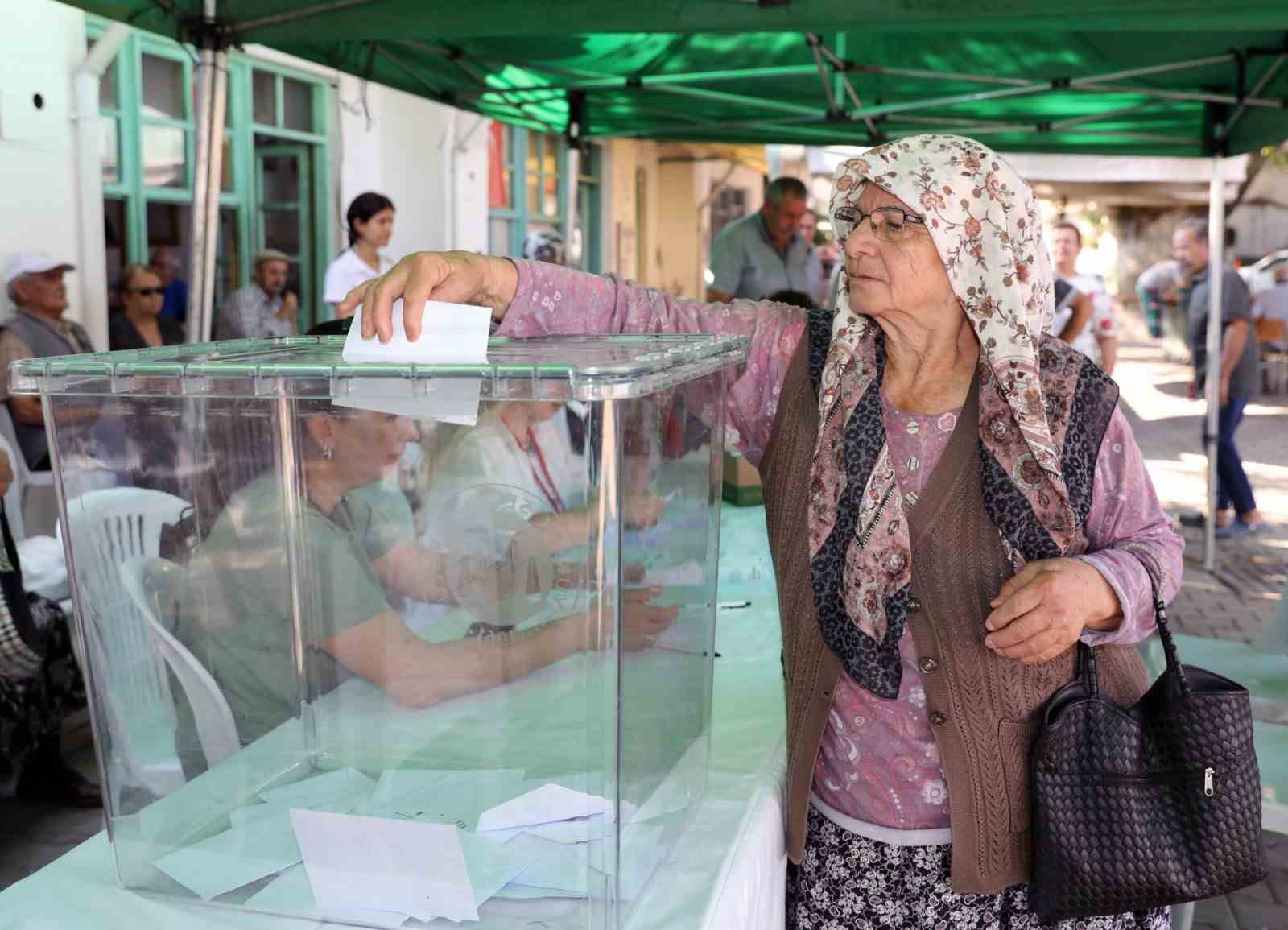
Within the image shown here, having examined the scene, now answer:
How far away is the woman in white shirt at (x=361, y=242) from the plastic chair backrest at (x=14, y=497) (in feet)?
5.55

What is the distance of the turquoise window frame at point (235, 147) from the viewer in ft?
18.8

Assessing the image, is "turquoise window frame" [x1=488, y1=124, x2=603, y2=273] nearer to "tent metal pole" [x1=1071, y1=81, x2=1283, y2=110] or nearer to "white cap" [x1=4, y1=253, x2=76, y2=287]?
"tent metal pole" [x1=1071, y1=81, x2=1283, y2=110]

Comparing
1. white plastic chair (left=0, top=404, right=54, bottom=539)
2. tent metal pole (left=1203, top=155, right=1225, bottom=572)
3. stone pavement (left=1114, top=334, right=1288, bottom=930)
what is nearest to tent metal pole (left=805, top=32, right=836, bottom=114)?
tent metal pole (left=1203, top=155, right=1225, bottom=572)

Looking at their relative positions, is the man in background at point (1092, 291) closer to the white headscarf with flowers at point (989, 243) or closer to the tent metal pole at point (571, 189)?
the tent metal pole at point (571, 189)

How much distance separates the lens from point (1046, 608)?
1.39m

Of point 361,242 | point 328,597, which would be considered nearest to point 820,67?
point 361,242

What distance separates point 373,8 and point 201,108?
0.55 meters

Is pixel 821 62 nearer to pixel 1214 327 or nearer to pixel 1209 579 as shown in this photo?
pixel 1214 327

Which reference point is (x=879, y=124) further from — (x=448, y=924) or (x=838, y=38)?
(x=448, y=924)

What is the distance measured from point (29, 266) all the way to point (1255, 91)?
196 inches

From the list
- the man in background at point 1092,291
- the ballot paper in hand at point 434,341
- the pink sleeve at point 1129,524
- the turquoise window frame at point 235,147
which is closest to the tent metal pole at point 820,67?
the man in background at point 1092,291

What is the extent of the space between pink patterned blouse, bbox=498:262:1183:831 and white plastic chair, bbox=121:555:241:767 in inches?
20.4

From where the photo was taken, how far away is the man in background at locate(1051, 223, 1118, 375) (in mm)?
7273

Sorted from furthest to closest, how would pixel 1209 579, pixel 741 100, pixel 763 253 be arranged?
pixel 763 253 < pixel 1209 579 < pixel 741 100
